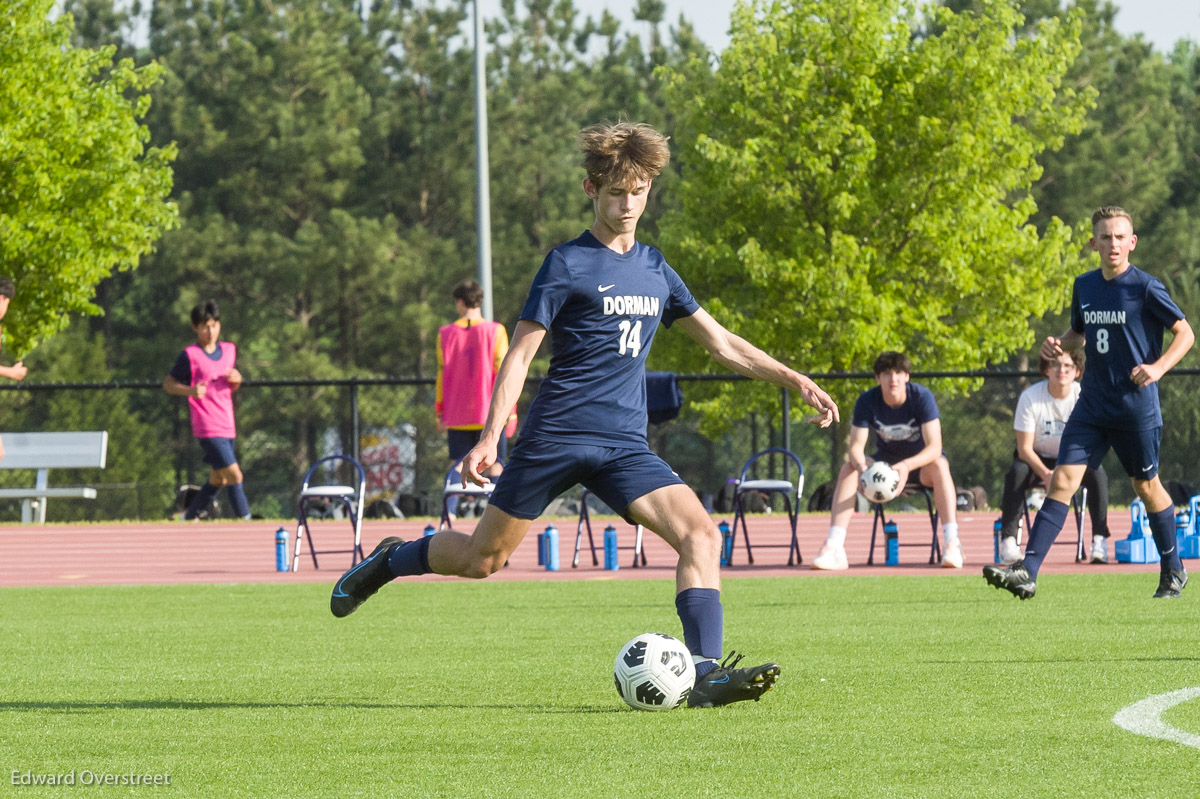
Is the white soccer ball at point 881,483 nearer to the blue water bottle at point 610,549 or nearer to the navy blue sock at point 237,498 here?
the blue water bottle at point 610,549

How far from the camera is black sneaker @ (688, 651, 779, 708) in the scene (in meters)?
5.65

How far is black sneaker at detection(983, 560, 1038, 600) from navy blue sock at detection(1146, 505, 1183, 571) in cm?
135

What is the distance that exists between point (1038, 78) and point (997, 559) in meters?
24.3

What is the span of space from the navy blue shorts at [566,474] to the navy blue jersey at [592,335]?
0.04 m

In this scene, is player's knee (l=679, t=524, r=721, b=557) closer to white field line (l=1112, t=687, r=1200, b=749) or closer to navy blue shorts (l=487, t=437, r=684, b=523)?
navy blue shorts (l=487, t=437, r=684, b=523)

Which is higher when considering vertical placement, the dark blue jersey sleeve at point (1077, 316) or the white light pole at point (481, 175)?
the white light pole at point (481, 175)

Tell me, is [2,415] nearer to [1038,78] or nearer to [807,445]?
[807,445]

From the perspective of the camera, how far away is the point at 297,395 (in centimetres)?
4525

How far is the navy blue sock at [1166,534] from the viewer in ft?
31.6

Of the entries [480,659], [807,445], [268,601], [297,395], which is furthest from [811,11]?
[480,659]

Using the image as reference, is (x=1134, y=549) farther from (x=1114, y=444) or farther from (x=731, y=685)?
(x=731, y=685)

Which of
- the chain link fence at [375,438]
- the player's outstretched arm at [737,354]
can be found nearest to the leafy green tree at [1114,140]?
the chain link fence at [375,438]

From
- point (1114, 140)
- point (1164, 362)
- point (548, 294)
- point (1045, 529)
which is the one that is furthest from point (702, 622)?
point (1114, 140)

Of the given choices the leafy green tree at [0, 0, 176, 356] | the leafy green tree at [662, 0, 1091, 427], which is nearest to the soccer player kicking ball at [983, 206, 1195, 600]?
the leafy green tree at [0, 0, 176, 356]
